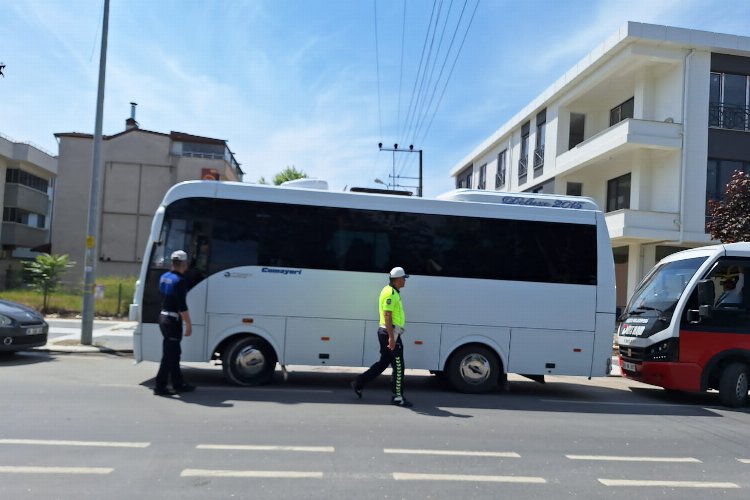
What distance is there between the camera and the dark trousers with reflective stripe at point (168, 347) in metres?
8.01

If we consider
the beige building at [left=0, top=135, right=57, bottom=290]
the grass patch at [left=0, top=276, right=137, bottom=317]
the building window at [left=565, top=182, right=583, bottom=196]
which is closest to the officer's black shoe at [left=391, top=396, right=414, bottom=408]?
the grass patch at [left=0, top=276, right=137, bottom=317]

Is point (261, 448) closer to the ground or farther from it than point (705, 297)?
closer to the ground

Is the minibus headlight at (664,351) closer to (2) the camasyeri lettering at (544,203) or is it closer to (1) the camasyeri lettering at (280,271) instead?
(2) the camasyeri lettering at (544,203)

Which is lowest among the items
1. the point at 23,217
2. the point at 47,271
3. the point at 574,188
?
the point at 47,271

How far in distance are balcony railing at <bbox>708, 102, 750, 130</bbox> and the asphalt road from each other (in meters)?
15.6

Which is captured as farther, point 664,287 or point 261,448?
point 664,287

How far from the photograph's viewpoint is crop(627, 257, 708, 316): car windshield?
31.7 ft

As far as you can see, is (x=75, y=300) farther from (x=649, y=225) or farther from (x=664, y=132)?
(x=664, y=132)

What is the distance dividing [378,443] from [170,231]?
15.7 ft

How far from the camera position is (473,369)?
9219mm

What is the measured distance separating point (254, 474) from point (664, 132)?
2055 cm

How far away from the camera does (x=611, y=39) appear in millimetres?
21188

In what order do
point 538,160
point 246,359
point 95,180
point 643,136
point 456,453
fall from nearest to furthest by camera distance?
point 456,453 < point 246,359 < point 95,180 < point 643,136 < point 538,160

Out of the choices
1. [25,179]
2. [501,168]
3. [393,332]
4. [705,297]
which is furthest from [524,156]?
[25,179]
